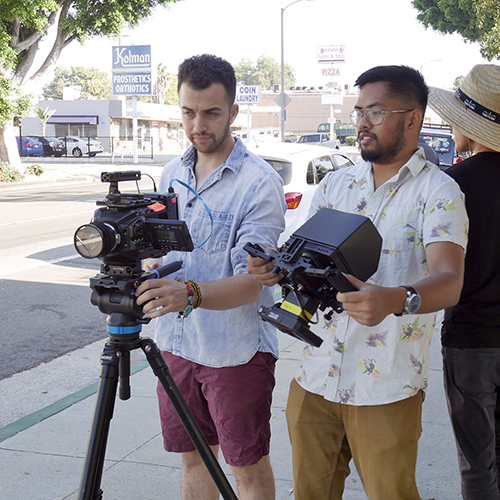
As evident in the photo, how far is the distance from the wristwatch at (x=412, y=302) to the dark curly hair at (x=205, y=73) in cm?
115

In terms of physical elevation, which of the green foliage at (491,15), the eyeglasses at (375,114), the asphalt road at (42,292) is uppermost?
the green foliage at (491,15)

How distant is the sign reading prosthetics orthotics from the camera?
104ft

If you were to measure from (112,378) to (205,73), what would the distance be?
117 centimetres

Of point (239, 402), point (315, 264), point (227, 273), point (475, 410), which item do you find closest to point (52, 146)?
point (227, 273)

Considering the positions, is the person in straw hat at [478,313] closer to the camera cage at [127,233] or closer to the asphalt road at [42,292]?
the camera cage at [127,233]

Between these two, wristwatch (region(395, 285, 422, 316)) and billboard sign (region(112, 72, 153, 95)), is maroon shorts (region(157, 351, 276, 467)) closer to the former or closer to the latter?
wristwatch (region(395, 285, 422, 316))

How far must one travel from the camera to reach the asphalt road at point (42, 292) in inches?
216

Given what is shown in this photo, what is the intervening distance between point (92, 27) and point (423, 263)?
2220 cm

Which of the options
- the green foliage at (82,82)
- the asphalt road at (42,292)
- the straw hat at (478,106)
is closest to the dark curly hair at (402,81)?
the straw hat at (478,106)

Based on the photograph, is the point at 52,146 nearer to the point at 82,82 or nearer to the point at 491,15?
the point at 491,15

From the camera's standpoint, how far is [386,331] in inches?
81.0

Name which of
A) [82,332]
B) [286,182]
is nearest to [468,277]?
[82,332]

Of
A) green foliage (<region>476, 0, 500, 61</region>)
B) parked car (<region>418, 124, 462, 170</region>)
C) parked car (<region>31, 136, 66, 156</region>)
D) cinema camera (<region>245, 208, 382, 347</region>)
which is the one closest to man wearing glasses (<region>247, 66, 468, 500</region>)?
cinema camera (<region>245, 208, 382, 347</region>)

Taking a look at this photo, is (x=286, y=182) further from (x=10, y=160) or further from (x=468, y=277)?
(x=10, y=160)
